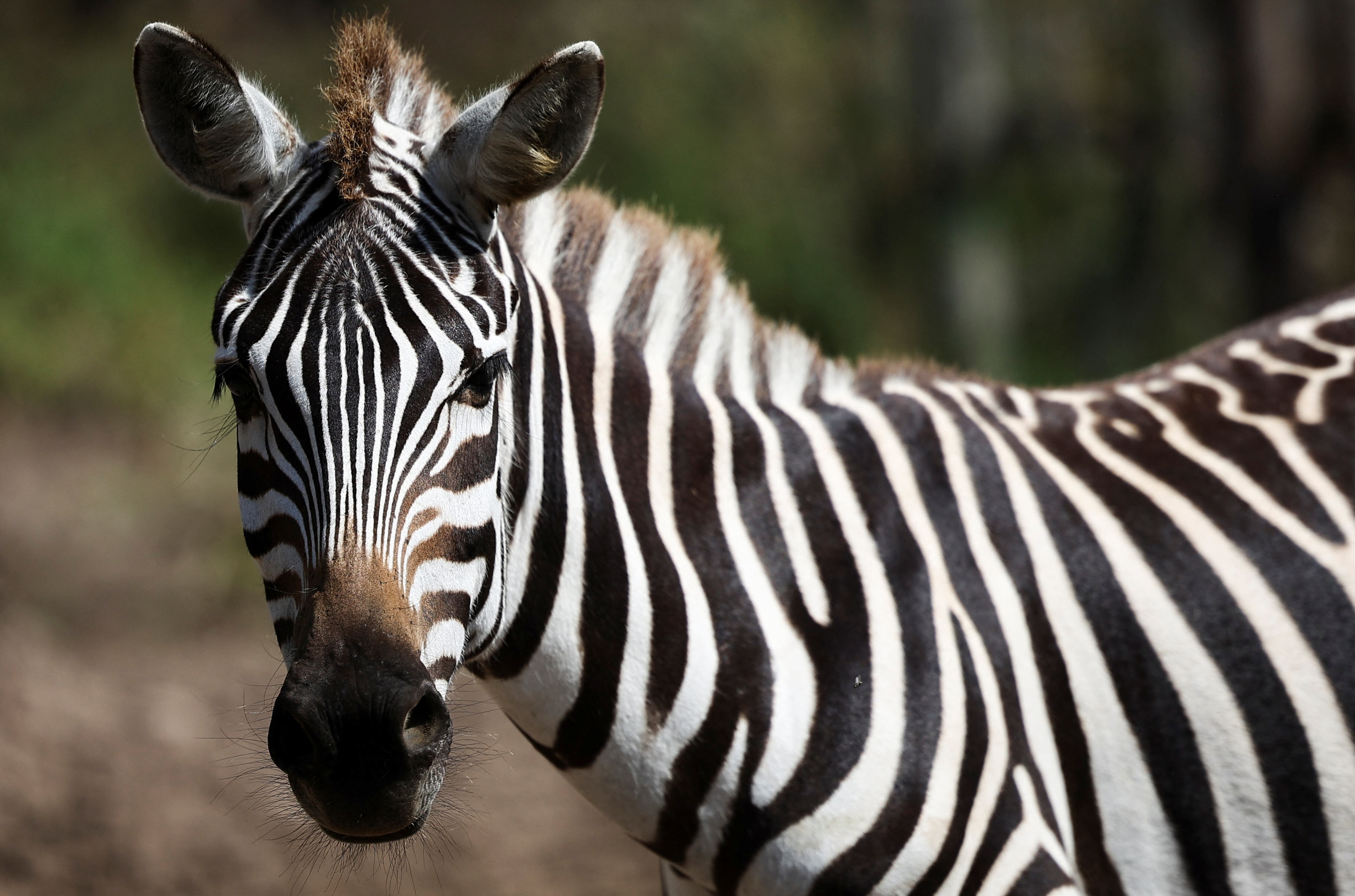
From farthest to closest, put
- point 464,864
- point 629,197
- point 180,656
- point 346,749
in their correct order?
point 629,197 → point 180,656 → point 464,864 → point 346,749

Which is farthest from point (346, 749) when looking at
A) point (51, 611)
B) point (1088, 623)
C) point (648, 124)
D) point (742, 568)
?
point (648, 124)

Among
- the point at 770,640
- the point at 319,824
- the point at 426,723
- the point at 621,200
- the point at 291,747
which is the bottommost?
the point at 319,824

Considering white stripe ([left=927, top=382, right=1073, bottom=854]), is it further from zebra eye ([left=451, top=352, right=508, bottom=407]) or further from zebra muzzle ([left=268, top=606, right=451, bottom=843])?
zebra muzzle ([left=268, top=606, right=451, bottom=843])

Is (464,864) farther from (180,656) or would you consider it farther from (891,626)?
(891,626)

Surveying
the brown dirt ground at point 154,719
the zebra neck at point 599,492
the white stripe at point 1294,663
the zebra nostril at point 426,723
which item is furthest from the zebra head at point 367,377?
the brown dirt ground at point 154,719

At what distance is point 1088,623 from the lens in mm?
2938

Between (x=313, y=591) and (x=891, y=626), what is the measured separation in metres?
1.36

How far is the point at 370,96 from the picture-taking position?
2.69 metres

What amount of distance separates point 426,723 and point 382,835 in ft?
0.84

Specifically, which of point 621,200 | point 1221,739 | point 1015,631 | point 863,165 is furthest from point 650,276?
point 863,165

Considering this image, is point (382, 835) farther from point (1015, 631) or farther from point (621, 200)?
point (621, 200)

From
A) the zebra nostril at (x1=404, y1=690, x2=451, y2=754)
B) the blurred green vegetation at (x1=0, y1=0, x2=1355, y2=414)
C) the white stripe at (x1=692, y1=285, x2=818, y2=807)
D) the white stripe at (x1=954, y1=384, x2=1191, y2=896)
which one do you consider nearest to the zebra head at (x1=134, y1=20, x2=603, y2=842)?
the zebra nostril at (x1=404, y1=690, x2=451, y2=754)

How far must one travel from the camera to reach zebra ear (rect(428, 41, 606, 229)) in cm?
249

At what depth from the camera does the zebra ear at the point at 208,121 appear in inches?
100
